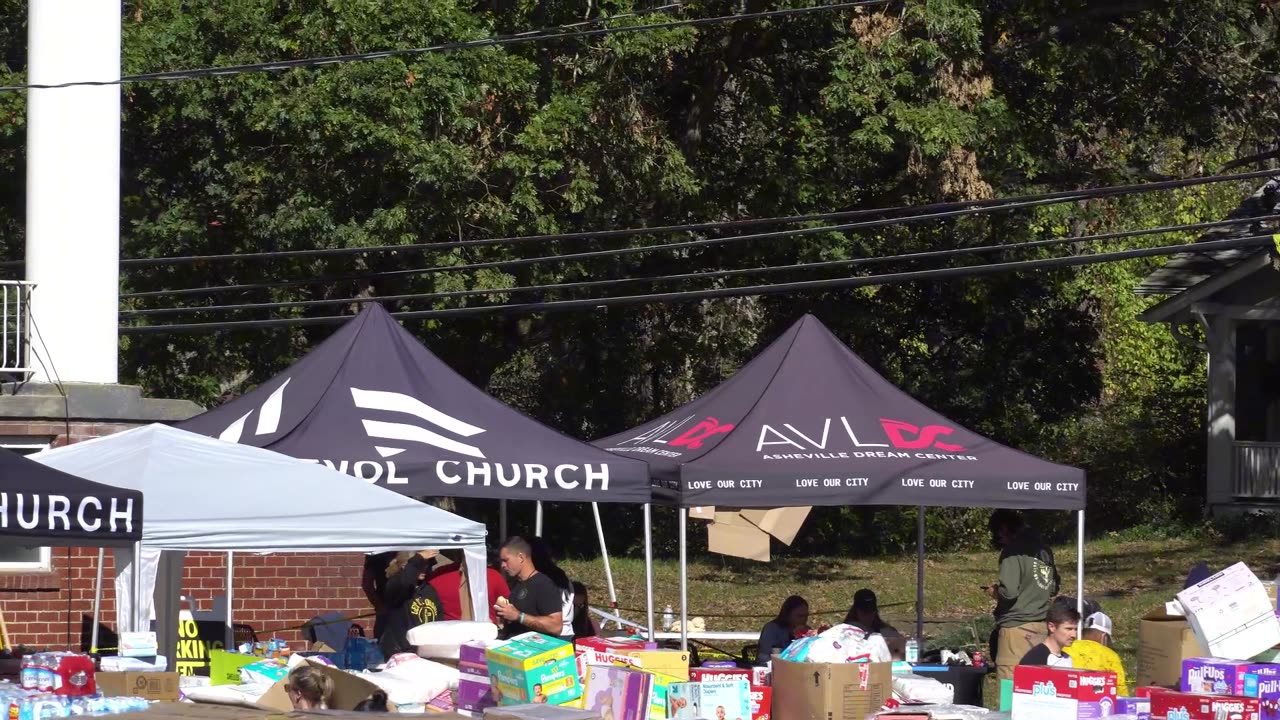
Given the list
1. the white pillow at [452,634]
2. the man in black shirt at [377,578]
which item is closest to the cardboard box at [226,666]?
the white pillow at [452,634]

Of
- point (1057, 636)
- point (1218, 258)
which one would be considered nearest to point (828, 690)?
point (1057, 636)

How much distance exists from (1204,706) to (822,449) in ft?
13.4

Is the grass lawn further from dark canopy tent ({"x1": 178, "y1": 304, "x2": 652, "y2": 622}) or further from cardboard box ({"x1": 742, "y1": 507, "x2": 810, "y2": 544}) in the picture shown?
dark canopy tent ({"x1": 178, "y1": 304, "x2": 652, "y2": 622})

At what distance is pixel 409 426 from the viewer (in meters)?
11.3

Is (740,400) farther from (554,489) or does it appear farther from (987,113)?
(987,113)

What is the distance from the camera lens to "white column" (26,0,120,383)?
15.6 metres

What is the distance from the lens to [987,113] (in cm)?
2120

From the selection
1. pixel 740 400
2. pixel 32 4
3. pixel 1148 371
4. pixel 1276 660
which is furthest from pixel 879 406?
pixel 1148 371

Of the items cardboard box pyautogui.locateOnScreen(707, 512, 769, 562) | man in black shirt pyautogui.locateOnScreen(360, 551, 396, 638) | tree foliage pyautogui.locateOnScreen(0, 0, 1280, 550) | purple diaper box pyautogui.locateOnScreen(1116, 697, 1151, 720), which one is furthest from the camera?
tree foliage pyautogui.locateOnScreen(0, 0, 1280, 550)

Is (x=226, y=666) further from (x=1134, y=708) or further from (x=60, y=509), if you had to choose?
(x=1134, y=708)

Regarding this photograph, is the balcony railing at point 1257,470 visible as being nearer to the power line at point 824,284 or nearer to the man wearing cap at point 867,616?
the power line at point 824,284

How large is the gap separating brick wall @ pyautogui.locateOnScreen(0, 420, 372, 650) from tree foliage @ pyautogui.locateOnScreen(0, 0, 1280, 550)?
5.88 metres

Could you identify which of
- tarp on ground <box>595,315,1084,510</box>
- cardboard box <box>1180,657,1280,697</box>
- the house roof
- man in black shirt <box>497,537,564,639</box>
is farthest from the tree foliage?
cardboard box <box>1180,657,1280,697</box>

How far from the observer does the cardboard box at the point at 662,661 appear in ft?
29.2
